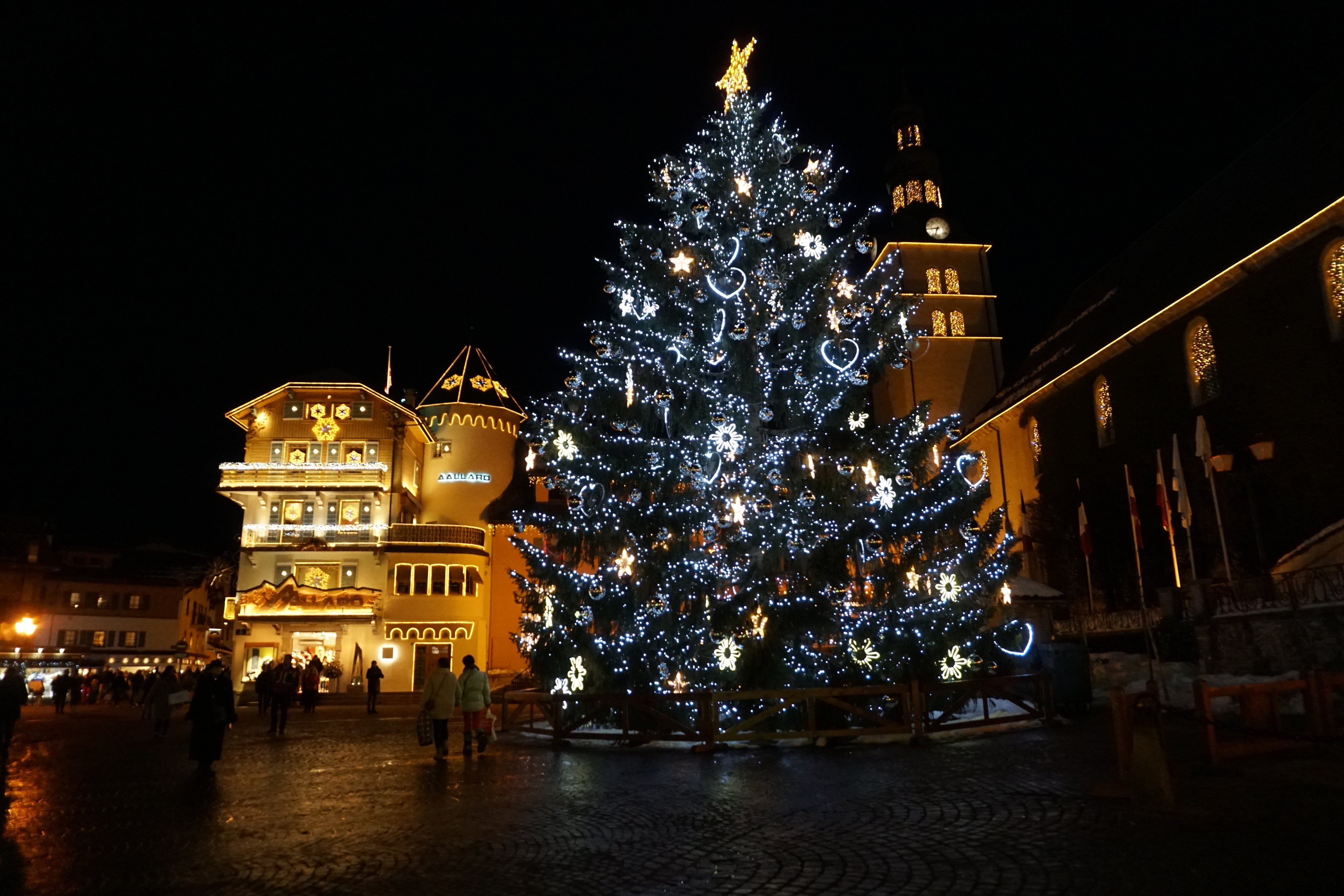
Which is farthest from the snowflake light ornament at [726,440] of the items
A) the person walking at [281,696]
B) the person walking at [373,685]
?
the person walking at [373,685]

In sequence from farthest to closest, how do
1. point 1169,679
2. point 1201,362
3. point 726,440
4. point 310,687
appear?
point 310,687
point 1201,362
point 1169,679
point 726,440

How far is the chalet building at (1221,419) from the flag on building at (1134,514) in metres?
0.29

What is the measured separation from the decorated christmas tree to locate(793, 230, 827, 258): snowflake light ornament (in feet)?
0.19

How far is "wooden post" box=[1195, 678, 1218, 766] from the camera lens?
9.42m

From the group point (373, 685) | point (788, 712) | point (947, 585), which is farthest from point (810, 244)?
point (373, 685)

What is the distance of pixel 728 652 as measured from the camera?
52.6ft

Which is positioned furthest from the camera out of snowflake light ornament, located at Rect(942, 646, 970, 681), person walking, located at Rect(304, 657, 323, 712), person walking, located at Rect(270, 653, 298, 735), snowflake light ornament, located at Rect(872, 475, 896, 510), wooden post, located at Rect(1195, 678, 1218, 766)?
person walking, located at Rect(304, 657, 323, 712)

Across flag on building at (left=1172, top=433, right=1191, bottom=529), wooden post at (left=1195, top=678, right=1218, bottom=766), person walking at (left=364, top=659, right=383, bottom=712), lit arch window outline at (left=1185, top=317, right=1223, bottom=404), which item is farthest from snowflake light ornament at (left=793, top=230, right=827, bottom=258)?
Answer: person walking at (left=364, top=659, right=383, bottom=712)

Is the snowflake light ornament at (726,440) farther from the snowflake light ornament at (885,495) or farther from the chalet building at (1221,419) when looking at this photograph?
the chalet building at (1221,419)

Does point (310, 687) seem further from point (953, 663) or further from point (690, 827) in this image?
point (690, 827)

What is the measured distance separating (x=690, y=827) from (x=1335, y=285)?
82.1ft

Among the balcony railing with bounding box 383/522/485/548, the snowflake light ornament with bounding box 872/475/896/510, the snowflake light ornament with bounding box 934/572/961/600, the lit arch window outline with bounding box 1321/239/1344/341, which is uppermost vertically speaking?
the lit arch window outline with bounding box 1321/239/1344/341

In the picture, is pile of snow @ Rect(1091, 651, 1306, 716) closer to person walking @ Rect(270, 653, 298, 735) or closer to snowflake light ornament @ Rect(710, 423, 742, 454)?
snowflake light ornament @ Rect(710, 423, 742, 454)

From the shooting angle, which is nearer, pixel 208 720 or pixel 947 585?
pixel 208 720
